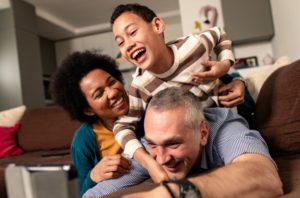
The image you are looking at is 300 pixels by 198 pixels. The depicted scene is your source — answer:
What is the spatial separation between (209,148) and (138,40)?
42 centimetres

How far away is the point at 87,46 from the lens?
6.05m

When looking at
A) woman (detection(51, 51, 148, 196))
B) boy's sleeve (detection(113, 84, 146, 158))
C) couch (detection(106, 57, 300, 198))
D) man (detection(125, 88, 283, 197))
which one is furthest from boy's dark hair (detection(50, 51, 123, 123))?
couch (detection(106, 57, 300, 198))

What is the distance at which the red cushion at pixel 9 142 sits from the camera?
2.59m

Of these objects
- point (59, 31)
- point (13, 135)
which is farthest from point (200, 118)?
point (59, 31)

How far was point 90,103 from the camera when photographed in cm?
143

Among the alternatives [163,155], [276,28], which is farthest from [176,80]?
[276,28]

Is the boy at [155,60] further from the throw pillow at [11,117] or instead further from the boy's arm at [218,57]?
the throw pillow at [11,117]

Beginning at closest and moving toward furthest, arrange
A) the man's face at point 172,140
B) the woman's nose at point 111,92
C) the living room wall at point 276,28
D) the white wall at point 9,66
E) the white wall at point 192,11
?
1. the man's face at point 172,140
2. the woman's nose at point 111,92
3. the living room wall at point 276,28
4. the white wall at point 192,11
5. the white wall at point 9,66

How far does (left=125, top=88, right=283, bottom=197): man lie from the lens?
710 mm

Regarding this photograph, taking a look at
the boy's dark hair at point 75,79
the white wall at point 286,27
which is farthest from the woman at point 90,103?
the white wall at point 286,27

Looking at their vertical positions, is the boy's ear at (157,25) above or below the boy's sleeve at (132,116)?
above

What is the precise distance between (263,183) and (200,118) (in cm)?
27

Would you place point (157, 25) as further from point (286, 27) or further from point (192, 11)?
point (192, 11)

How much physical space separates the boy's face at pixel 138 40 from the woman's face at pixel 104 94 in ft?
0.95
